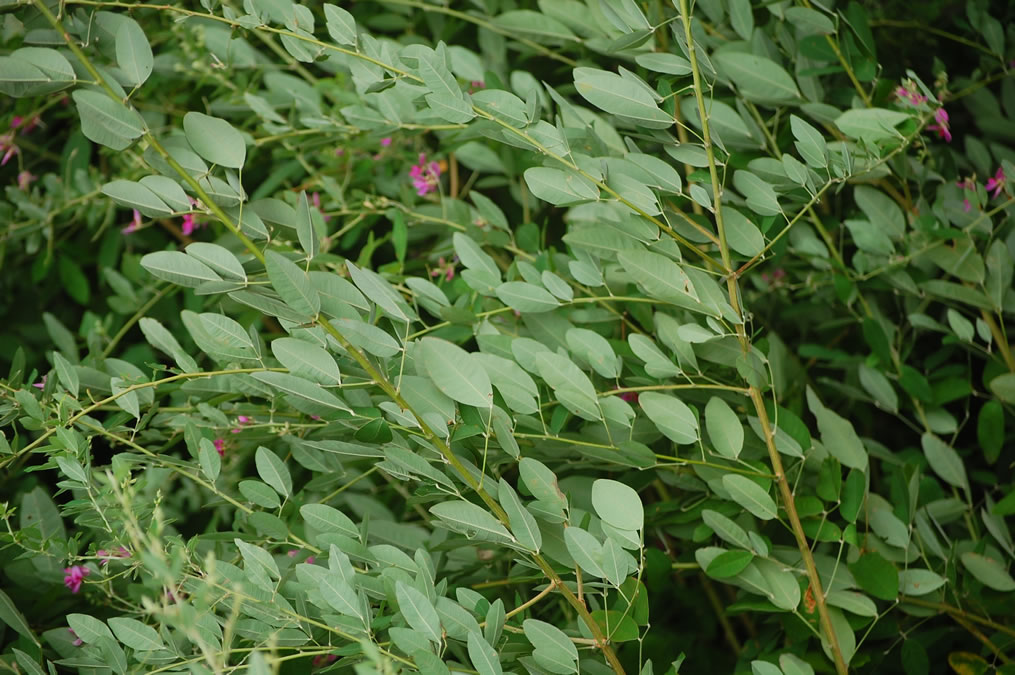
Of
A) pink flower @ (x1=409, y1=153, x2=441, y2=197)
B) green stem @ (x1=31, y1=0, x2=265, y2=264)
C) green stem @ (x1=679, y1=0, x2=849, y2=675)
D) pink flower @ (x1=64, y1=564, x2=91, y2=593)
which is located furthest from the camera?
pink flower @ (x1=409, y1=153, x2=441, y2=197)

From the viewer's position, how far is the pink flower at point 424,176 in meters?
0.92

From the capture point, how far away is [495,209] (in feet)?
2.81

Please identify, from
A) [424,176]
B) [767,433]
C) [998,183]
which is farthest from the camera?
[424,176]

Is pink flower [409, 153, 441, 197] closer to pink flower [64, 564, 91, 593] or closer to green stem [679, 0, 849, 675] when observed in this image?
green stem [679, 0, 849, 675]

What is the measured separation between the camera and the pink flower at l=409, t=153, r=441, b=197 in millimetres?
923

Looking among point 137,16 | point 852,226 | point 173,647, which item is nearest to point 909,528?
point 852,226

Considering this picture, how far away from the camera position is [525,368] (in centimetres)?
66

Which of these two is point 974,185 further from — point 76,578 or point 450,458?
point 76,578

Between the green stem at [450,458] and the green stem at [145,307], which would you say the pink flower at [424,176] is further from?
the green stem at [450,458]

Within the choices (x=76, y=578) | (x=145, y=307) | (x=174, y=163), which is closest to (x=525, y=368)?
(x=174, y=163)

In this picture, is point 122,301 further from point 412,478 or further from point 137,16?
point 412,478

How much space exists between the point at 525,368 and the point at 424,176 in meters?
0.37

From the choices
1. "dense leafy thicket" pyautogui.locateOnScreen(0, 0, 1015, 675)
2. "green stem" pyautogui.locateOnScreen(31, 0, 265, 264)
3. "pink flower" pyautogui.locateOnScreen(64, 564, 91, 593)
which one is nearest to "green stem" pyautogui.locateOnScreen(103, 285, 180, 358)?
"dense leafy thicket" pyautogui.locateOnScreen(0, 0, 1015, 675)

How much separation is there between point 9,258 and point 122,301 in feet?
0.88
